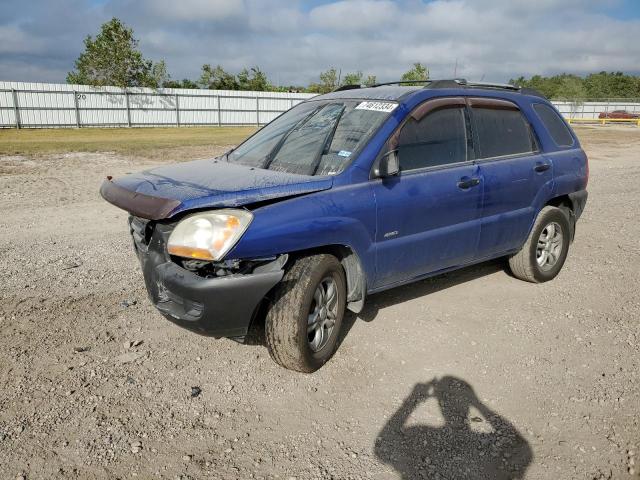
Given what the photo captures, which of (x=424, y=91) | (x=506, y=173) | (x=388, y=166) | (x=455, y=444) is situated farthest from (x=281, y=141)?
(x=455, y=444)

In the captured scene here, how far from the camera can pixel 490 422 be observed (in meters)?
3.17

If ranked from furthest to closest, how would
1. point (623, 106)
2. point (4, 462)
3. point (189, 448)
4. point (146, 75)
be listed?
point (623, 106) < point (146, 75) < point (189, 448) < point (4, 462)

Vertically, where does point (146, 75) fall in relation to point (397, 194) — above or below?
above

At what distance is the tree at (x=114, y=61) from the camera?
35.1 metres

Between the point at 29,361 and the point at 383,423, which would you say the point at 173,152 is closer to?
the point at 29,361

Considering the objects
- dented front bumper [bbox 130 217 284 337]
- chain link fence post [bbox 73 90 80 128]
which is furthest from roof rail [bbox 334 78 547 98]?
chain link fence post [bbox 73 90 80 128]

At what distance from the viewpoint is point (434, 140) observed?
427 centimetres

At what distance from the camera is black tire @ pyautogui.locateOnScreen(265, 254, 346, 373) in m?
3.33

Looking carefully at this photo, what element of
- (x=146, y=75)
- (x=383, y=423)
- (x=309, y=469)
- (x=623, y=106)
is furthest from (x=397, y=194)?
(x=623, y=106)

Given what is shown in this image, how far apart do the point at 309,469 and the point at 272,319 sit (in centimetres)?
95

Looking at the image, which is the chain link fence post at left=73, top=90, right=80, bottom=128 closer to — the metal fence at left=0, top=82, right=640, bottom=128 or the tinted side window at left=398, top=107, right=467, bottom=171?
the metal fence at left=0, top=82, right=640, bottom=128

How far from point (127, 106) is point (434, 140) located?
Answer: 2959 cm

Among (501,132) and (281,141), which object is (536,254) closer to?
(501,132)

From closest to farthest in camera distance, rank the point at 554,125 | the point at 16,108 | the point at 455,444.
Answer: the point at 455,444 → the point at 554,125 → the point at 16,108
